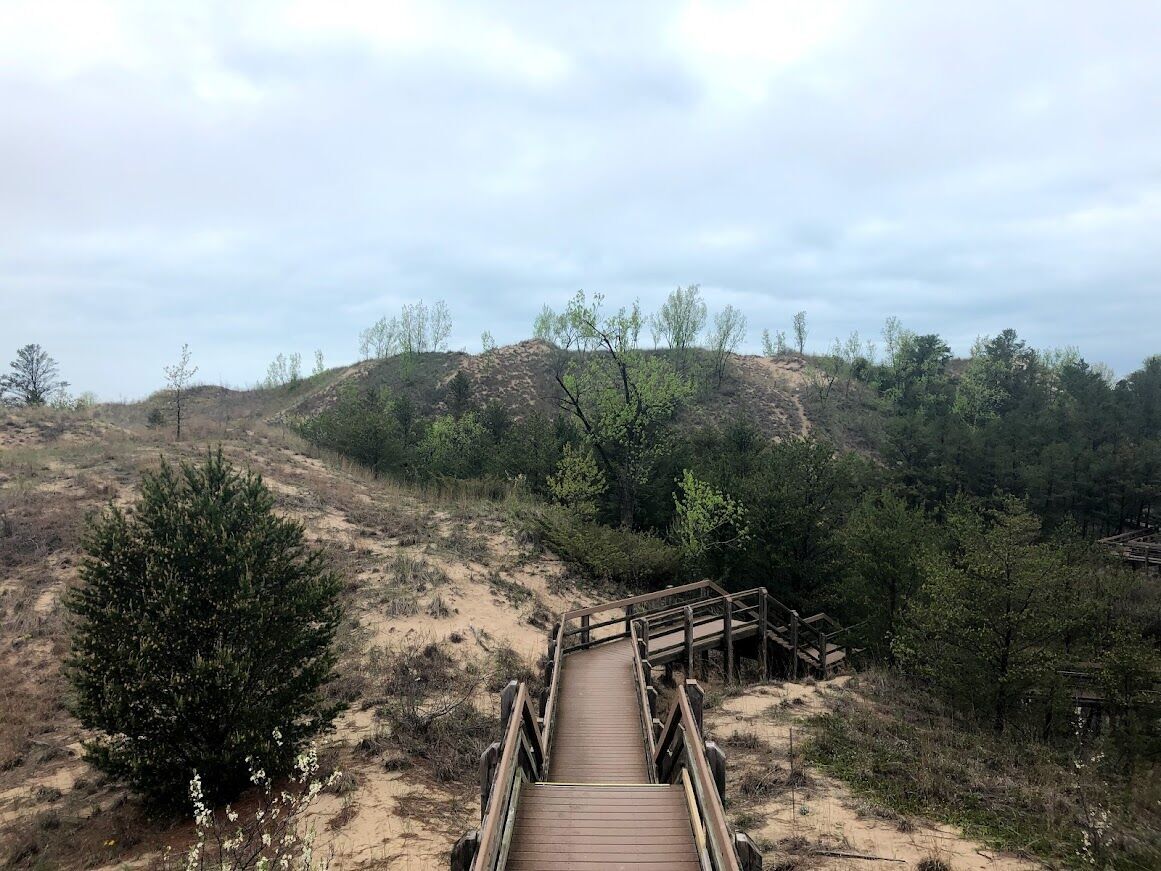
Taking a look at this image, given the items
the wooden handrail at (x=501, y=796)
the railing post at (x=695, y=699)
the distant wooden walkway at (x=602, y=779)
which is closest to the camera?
the wooden handrail at (x=501, y=796)

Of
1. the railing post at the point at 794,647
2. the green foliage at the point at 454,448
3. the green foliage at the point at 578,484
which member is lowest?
the railing post at the point at 794,647

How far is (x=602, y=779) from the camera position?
870cm

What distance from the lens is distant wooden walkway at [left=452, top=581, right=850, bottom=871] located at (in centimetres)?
516

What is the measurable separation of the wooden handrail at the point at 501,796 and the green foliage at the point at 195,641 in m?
4.35

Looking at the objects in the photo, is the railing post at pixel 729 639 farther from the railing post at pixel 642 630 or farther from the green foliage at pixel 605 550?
the green foliage at pixel 605 550

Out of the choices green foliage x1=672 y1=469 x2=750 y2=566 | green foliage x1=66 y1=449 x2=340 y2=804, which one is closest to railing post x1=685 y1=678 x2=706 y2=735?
green foliage x1=66 y1=449 x2=340 y2=804

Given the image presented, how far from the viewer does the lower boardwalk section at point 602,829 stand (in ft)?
17.4

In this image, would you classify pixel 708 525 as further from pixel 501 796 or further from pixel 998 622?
pixel 501 796

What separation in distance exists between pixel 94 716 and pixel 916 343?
316ft

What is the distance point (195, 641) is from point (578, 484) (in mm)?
21571

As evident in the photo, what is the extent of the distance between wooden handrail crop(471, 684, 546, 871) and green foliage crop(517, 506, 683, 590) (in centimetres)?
1673

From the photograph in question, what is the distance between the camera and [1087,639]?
990 inches

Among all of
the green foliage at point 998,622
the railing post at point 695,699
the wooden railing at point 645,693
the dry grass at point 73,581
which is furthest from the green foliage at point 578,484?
the railing post at point 695,699

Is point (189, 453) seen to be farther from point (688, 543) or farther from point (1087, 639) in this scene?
point (1087, 639)
